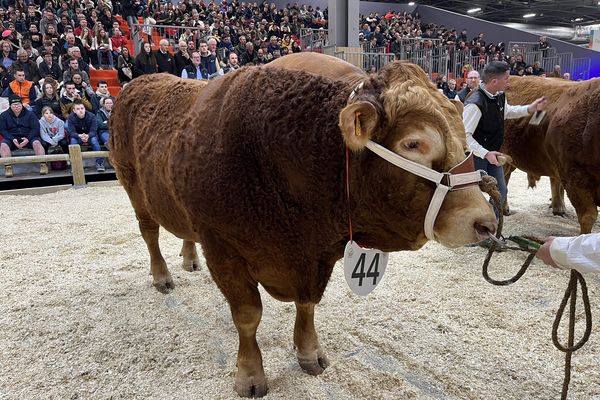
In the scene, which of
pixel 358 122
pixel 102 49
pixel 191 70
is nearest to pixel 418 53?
pixel 191 70

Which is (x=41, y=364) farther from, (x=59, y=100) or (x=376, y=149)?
(x=59, y=100)

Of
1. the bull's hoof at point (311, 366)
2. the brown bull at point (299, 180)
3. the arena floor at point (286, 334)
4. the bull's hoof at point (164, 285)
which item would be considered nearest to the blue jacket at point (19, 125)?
the arena floor at point (286, 334)

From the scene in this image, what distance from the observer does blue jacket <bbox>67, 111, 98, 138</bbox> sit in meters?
8.07

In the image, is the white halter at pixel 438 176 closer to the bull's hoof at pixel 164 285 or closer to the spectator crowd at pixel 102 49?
the bull's hoof at pixel 164 285

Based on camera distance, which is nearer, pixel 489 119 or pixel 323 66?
pixel 323 66

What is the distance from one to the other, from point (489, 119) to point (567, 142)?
0.70 metres

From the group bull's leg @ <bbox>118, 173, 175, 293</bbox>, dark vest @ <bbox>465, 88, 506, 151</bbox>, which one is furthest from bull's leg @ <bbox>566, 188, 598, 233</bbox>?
bull's leg @ <bbox>118, 173, 175, 293</bbox>

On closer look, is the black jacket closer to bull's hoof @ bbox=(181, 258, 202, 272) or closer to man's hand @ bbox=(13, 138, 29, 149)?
man's hand @ bbox=(13, 138, 29, 149)

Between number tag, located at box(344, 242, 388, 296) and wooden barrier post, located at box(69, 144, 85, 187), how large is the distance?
22.1 ft

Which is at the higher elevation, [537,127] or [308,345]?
[537,127]

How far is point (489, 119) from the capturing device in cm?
429

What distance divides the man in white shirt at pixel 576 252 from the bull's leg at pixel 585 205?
2.76 metres

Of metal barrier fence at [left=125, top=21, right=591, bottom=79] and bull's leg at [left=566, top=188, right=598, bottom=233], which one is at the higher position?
metal barrier fence at [left=125, top=21, right=591, bottom=79]

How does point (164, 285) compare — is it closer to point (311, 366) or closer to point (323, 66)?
point (311, 366)
